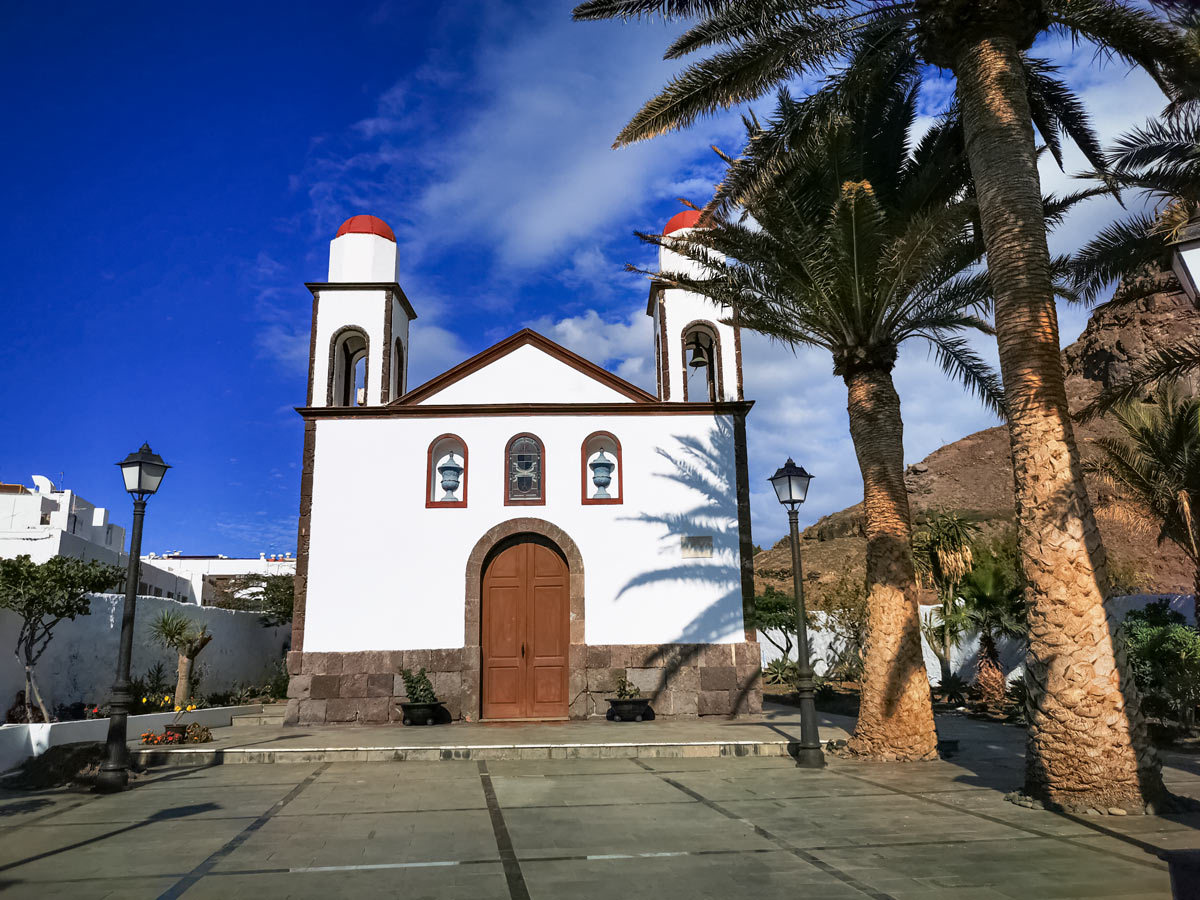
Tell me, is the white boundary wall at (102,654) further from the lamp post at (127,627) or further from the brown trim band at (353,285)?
the brown trim band at (353,285)

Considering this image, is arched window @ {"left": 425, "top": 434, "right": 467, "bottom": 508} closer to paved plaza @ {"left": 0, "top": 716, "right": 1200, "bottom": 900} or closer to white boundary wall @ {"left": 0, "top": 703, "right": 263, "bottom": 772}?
white boundary wall @ {"left": 0, "top": 703, "right": 263, "bottom": 772}

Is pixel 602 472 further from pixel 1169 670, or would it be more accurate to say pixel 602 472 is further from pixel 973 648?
pixel 973 648

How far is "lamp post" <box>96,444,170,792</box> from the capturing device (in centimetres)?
903

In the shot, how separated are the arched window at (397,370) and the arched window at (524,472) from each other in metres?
3.03

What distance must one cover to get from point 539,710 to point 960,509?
4081 centimetres

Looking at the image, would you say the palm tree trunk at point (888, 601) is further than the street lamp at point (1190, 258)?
Yes

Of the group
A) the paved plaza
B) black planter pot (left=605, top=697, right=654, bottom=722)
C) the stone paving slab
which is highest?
black planter pot (left=605, top=697, right=654, bottom=722)

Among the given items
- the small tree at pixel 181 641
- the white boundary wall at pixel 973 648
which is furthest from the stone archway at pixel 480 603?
the white boundary wall at pixel 973 648

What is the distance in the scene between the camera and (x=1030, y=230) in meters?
→ 8.21

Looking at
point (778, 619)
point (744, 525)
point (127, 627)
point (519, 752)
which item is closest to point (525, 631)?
point (519, 752)

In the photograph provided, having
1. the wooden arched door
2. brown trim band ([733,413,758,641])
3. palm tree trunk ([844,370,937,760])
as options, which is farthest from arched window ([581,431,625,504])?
palm tree trunk ([844,370,937,760])

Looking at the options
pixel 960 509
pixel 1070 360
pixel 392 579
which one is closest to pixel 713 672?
pixel 392 579

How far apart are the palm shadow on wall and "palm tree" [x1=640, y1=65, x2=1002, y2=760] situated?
4.00m

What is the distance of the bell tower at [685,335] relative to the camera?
16.2m
